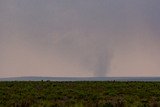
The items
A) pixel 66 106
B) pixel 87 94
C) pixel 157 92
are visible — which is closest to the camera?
pixel 66 106

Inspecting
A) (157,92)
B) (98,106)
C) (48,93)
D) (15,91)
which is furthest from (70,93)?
(98,106)

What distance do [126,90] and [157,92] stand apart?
3.07 meters

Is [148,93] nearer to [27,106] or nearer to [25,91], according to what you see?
[25,91]

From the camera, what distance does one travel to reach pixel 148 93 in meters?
36.2

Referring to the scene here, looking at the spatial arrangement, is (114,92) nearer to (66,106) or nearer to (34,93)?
(34,93)

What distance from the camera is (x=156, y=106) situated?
1609 centimetres

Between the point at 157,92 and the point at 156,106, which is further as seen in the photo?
the point at 157,92

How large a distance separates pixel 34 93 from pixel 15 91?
2541 millimetres

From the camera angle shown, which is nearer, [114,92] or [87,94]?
[87,94]

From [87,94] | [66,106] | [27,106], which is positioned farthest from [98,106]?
[87,94]

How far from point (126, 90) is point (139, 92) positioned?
6.26ft

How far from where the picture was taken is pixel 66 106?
52.7 ft

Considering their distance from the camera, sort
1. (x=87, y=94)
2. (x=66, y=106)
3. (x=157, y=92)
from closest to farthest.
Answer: (x=66, y=106)
(x=87, y=94)
(x=157, y=92)

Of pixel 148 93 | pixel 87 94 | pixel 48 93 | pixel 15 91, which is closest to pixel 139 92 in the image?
pixel 148 93
